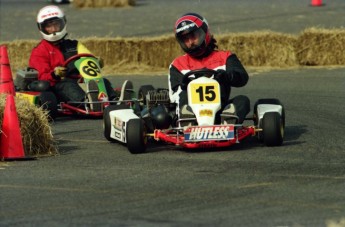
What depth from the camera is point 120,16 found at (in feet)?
95.3

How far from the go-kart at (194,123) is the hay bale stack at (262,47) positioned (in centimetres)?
763

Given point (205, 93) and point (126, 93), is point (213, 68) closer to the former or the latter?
point (205, 93)

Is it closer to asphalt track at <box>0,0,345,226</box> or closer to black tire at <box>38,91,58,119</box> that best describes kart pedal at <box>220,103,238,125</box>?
→ asphalt track at <box>0,0,345,226</box>

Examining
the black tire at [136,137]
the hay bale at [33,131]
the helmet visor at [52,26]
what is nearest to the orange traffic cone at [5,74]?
the hay bale at [33,131]

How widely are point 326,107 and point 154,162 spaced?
14.7 ft

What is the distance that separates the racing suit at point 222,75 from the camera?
35.0ft

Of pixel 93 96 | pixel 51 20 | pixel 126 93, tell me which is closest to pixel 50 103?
pixel 93 96

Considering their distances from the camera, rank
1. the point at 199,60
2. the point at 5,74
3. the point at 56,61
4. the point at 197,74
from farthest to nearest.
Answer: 1. the point at 56,61
2. the point at 5,74
3. the point at 199,60
4. the point at 197,74

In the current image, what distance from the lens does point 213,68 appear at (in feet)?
36.8

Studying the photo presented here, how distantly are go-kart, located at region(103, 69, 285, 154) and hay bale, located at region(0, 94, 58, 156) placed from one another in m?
0.73

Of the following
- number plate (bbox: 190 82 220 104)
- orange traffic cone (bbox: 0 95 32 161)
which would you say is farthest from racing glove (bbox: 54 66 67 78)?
orange traffic cone (bbox: 0 95 32 161)

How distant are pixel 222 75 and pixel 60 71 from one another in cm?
354

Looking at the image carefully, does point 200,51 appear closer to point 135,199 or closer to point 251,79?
point 135,199

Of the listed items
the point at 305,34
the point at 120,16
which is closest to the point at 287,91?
the point at 305,34
